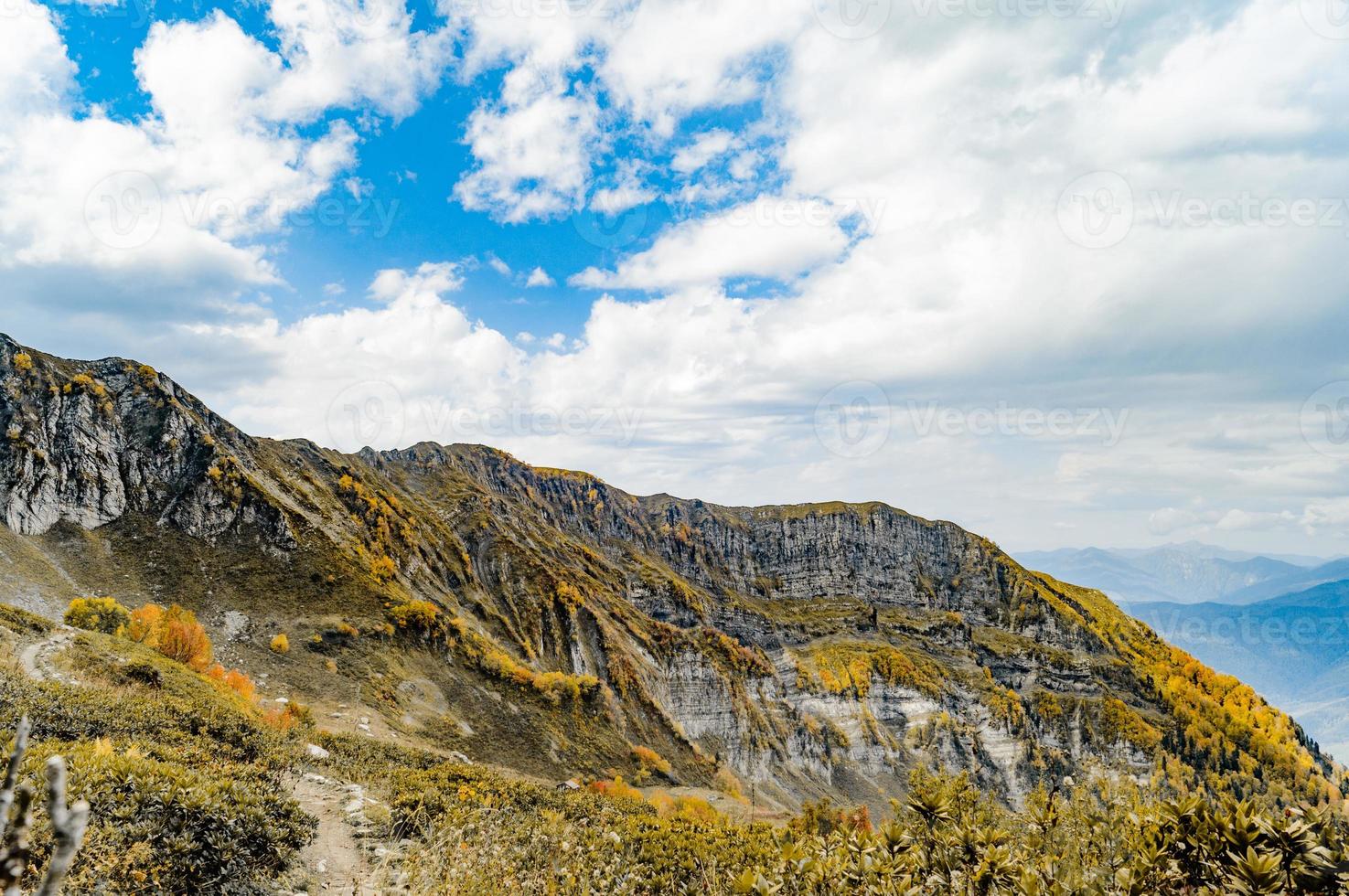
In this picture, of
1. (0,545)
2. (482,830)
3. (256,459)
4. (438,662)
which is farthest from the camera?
(256,459)

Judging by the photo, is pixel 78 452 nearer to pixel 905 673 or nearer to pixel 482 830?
pixel 482 830

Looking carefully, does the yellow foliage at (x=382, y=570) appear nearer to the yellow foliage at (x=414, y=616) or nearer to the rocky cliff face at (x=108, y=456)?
the yellow foliage at (x=414, y=616)

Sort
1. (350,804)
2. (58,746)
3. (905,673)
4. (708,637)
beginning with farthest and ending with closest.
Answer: (905,673)
(708,637)
(350,804)
(58,746)

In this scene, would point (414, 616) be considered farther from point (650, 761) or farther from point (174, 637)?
point (650, 761)

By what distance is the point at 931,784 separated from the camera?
13070mm

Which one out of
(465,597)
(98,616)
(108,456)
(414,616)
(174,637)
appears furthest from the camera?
(465,597)

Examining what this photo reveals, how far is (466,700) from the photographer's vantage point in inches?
3039

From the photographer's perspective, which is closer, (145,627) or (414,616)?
(145,627)

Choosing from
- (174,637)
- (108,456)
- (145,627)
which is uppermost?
(108,456)

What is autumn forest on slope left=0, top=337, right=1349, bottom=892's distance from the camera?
12992 mm

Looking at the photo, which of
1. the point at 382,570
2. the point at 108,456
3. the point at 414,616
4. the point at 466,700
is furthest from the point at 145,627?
the point at 108,456

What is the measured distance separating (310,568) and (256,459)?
2955 cm

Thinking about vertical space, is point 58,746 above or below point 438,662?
above

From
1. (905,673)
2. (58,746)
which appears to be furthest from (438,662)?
(905,673)
